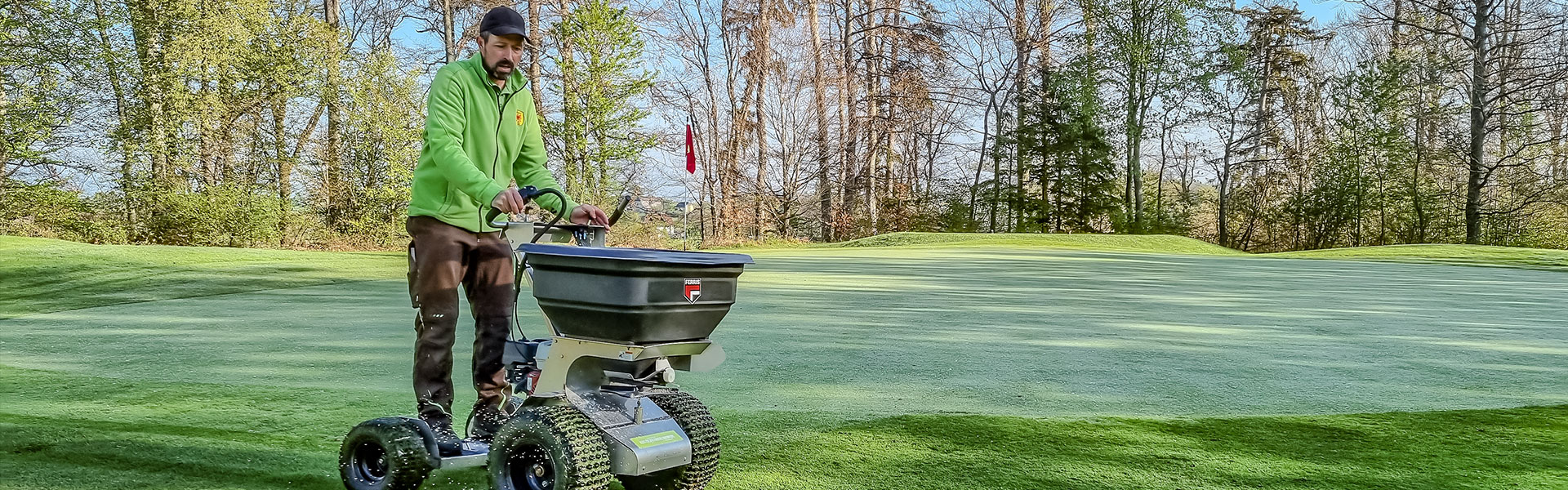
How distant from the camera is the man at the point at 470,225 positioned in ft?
9.44

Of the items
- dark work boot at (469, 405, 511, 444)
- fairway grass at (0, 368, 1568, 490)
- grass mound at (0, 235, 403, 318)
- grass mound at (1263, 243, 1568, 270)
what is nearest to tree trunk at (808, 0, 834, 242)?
grass mound at (1263, 243, 1568, 270)

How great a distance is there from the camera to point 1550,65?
2345cm

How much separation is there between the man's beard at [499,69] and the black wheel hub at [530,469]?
111cm

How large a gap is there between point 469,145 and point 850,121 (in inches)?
1109

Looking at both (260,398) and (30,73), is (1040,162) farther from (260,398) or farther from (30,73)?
(260,398)

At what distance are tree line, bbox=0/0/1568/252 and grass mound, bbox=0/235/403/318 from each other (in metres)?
5.38

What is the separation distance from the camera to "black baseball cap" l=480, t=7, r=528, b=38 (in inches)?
113

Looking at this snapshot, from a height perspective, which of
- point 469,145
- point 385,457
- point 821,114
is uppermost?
point 821,114

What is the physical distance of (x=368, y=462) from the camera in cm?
294

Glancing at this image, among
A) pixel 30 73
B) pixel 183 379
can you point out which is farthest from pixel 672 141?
pixel 183 379

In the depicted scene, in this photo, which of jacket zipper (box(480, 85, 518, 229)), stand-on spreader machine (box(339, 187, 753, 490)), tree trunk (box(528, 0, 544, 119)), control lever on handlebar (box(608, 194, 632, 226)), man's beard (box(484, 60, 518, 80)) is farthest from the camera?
tree trunk (box(528, 0, 544, 119))

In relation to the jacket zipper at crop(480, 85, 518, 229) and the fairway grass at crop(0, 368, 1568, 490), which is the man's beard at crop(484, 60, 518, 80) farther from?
the fairway grass at crop(0, 368, 1568, 490)

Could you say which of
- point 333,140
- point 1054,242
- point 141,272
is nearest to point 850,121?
point 1054,242

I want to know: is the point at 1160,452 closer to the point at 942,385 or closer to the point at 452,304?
the point at 942,385
